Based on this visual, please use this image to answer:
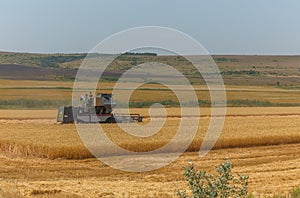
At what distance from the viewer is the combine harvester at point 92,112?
32.7m

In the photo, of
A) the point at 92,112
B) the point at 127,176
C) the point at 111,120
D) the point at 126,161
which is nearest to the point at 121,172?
the point at 127,176

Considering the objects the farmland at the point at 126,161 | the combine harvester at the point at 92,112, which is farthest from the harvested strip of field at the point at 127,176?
the combine harvester at the point at 92,112

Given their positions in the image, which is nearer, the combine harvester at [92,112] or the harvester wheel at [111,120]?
the combine harvester at [92,112]

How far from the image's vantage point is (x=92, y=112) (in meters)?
32.8

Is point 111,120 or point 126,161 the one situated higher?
point 111,120

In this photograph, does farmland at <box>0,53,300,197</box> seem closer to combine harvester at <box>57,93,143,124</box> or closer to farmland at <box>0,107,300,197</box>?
farmland at <box>0,107,300,197</box>

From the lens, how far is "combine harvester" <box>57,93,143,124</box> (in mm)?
32688

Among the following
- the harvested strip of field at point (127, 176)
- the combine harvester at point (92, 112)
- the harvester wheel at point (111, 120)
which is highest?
the combine harvester at point (92, 112)

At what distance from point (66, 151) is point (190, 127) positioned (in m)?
11.8

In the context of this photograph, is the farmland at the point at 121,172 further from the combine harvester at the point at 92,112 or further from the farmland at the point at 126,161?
the combine harvester at the point at 92,112

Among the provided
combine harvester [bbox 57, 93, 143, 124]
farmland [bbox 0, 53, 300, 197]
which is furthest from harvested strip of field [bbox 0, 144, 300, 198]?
combine harvester [bbox 57, 93, 143, 124]

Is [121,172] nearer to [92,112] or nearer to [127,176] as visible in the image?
[127,176]

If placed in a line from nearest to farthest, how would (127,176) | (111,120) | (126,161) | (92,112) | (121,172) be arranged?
(127,176) < (121,172) < (126,161) < (92,112) < (111,120)

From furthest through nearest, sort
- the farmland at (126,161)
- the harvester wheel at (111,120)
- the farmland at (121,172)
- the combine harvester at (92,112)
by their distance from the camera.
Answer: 1. the harvester wheel at (111,120)
2. the combine harvester at (92,112)
3. the farmland at (121,172)
4. the farmland at (126,161)
